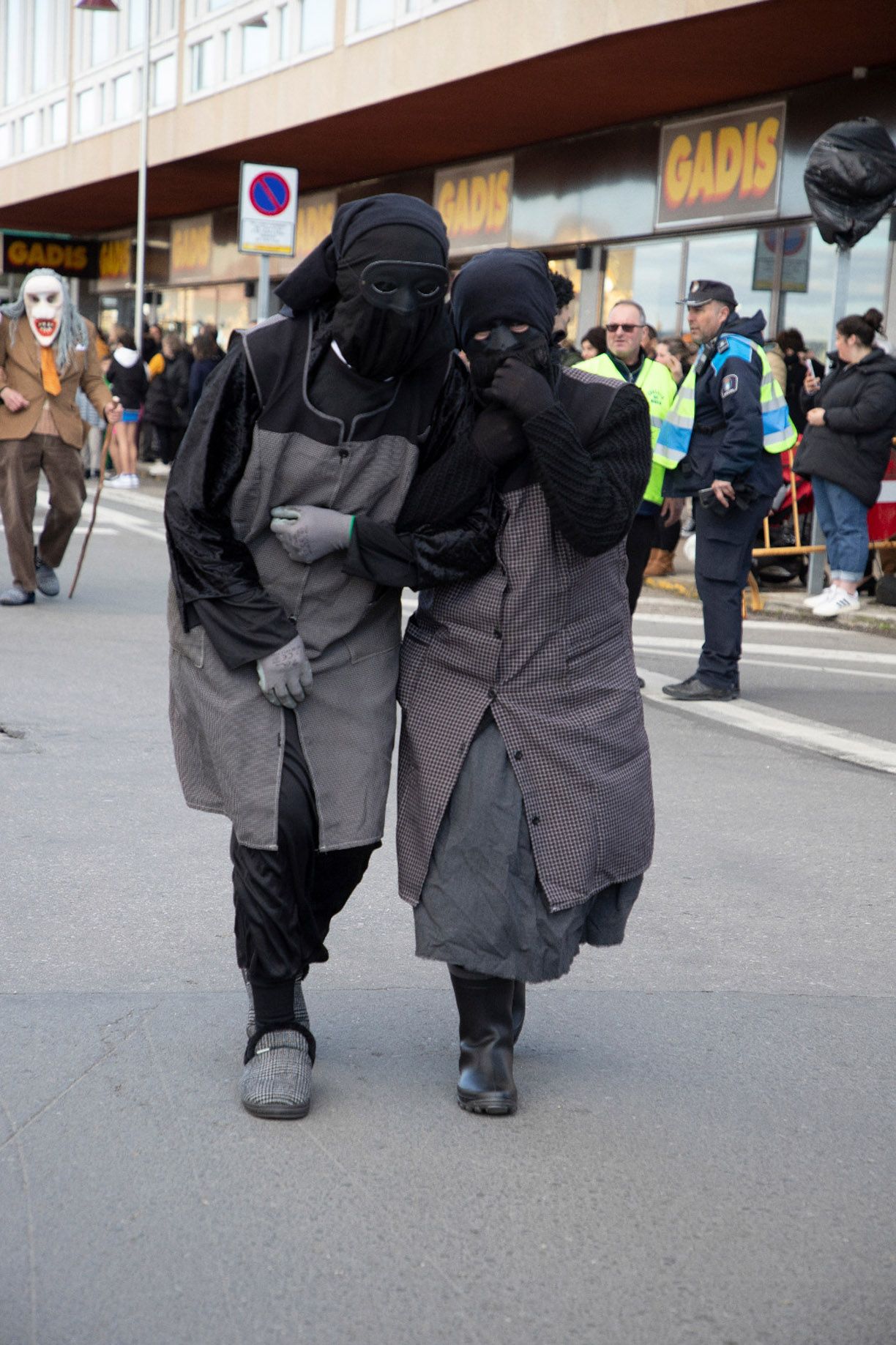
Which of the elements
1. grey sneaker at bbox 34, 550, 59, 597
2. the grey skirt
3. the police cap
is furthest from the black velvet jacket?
grey sneaker at bbox 34, 550, 59, 597

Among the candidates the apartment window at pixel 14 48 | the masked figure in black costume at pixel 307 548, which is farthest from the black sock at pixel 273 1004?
the apartment window at pixel 14 48

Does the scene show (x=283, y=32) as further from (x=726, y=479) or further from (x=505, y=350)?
(x=505, y=350)

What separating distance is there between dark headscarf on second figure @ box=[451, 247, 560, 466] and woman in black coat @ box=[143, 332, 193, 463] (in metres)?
19.2

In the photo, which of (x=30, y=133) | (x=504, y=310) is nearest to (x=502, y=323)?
(x=504, y=310)

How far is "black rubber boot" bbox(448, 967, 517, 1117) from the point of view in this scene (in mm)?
3465

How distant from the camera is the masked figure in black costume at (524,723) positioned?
3.30m

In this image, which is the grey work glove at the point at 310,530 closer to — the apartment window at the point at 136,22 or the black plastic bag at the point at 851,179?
the black plastic bag at the point at 851,179

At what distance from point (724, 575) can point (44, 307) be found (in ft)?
14.3

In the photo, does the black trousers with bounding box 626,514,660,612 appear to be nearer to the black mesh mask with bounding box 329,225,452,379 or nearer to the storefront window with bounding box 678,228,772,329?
the black mesh mask with bounding box 329,225,452,379

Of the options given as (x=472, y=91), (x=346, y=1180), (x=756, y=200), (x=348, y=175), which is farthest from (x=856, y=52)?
(x=346, y=1180)

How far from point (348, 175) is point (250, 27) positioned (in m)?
2.41

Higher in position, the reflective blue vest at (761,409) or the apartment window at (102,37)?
the apartment window at (102,37)

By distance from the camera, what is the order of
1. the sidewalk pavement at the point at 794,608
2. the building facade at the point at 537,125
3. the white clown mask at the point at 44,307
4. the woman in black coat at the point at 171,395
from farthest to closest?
the woman in black coat at the point at 171,395
the building facade at the point at 537,125
the sidewalk pavement at the point at 794,608
the white clown mask at the point at 44,307

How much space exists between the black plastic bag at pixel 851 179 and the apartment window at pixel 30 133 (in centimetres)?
2401
